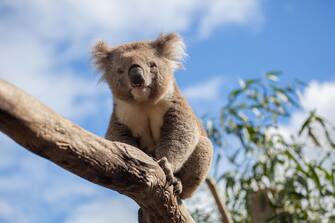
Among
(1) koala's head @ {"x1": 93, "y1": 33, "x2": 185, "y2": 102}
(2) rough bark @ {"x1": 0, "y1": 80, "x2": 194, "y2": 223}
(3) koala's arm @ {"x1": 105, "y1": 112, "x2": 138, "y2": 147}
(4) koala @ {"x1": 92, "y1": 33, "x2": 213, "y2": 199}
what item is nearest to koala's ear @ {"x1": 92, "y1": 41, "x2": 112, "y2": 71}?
(1) koala's head @ {"x1": 93, "y1": 33, "x2": 185, "y2": 102}

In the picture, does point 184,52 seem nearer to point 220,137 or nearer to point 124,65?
point 124,65

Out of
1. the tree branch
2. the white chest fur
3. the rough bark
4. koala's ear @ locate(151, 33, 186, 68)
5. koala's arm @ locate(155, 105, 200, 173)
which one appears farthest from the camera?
the tree branch

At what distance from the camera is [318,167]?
7.11 m

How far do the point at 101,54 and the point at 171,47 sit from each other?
1.89 feet

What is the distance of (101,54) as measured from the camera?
4617 mm

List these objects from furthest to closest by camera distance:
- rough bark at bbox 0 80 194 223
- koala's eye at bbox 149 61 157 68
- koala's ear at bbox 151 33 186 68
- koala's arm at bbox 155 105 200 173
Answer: koala's ear at bbox 151 33 186 68 < koala's eye at bbox 149 61 157 68 < koala's arm at bbox 155 105 200 173 < rough bark at bbox 0 80 194 223

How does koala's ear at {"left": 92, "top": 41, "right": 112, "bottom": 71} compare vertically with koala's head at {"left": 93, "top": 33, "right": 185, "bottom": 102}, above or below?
above

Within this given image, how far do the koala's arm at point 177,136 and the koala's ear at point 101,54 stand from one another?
757 mm

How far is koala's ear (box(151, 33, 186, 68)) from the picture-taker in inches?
181

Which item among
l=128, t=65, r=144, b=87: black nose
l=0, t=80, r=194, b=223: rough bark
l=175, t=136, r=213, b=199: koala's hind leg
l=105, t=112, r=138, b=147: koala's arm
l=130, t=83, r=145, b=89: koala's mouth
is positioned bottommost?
l=0, t=80, r=194, b=223: rough bark

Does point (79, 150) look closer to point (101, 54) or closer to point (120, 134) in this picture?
point (120, 134)

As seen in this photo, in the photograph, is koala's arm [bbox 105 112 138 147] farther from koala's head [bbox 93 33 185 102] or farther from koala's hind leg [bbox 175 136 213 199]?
koala's hind leg [bbox 175 136 213 199]

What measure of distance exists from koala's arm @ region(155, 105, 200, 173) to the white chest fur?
63 millimetres

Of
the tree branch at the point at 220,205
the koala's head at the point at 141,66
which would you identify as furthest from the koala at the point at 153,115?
the tree branch at the point at 220,205
